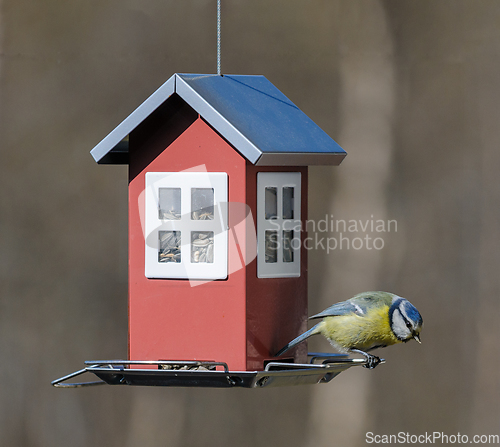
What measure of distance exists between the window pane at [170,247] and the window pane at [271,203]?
361 mm

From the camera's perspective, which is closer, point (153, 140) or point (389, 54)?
point (153, 140)

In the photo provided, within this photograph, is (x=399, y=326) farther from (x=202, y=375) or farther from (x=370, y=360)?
(x=202, y=375)

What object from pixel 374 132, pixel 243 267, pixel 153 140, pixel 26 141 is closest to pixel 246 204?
pixel 243 267

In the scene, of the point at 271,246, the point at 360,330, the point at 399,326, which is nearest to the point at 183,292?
the point at 271,246

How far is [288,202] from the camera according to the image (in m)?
3.21

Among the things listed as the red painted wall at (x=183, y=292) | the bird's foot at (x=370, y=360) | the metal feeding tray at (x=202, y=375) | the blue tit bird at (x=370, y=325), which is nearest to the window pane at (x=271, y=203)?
the red painted wall at (x=183, y=292)

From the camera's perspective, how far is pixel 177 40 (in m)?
5.08

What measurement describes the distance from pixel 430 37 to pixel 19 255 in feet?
9.99

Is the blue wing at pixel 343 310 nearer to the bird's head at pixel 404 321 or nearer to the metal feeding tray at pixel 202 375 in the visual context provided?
the bird's head at pixel 404 321

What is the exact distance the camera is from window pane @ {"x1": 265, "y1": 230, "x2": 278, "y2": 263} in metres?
3.12

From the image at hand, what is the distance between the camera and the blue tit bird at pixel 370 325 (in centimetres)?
328

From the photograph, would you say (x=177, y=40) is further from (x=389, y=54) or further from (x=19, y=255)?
(x=19, y=255)

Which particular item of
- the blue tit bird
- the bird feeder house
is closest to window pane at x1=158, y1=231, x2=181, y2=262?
the bird feeder house

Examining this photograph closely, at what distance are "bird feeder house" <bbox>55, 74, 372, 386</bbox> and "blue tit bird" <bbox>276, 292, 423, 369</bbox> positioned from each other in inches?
9.8
